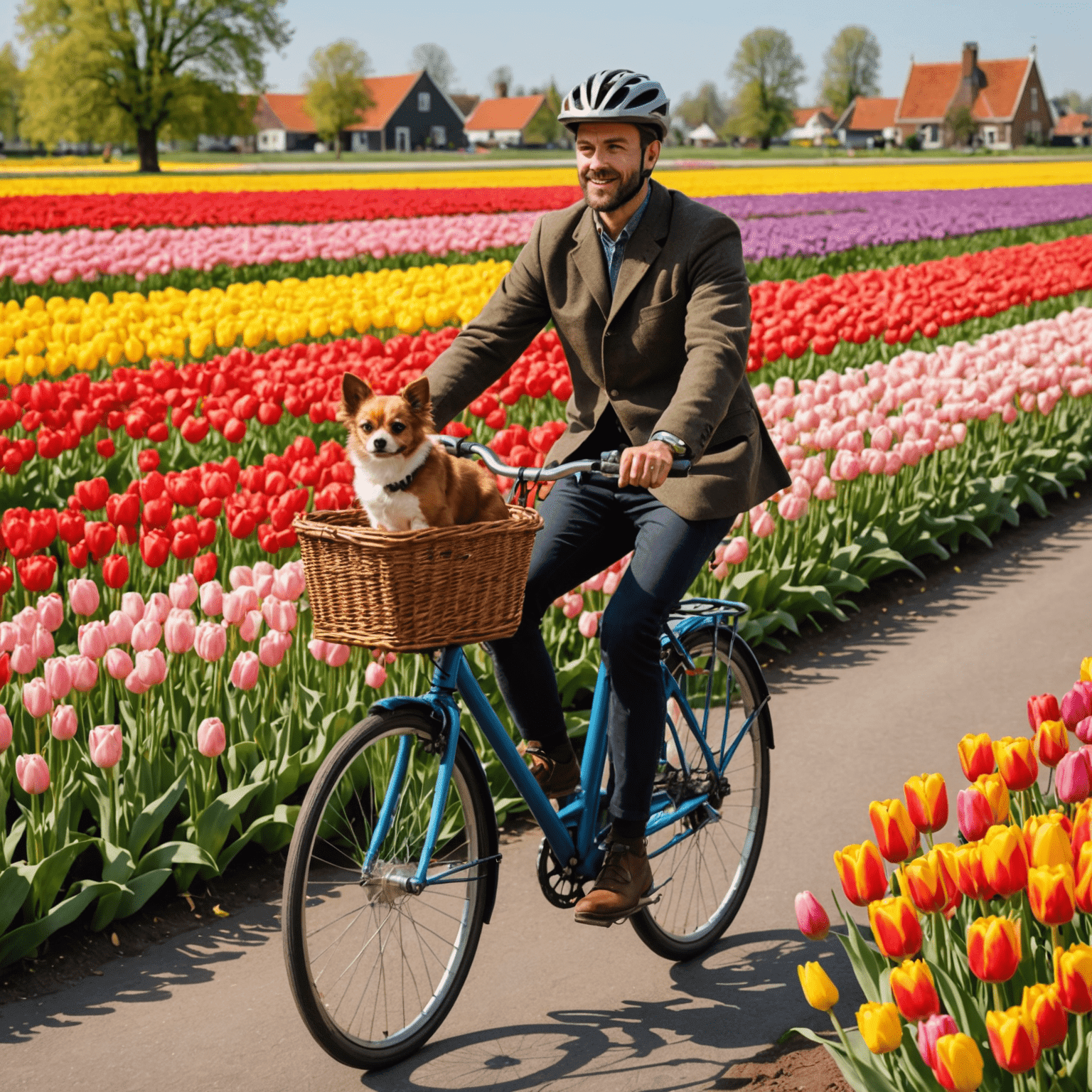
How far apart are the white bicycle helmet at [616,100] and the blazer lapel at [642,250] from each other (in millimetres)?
237

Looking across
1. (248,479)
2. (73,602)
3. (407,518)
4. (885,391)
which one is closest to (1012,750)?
(407,518)

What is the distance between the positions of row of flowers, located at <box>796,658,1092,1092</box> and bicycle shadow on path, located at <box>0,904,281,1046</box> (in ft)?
6.03

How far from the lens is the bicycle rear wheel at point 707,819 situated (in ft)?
13.0

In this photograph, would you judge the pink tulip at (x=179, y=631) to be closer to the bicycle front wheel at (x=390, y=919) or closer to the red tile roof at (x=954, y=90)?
the bicycle front wheel at (x=390, y=919)

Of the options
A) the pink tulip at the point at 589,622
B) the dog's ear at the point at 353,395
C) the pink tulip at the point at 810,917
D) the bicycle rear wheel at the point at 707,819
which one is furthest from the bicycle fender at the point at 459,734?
the pink tulip at the point at 589,622

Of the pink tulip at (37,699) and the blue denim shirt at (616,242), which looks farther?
the pink tulip at (37,699)

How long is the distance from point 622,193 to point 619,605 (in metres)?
Answer: 1.02

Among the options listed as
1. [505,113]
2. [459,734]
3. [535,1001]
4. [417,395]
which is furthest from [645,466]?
[505,113]

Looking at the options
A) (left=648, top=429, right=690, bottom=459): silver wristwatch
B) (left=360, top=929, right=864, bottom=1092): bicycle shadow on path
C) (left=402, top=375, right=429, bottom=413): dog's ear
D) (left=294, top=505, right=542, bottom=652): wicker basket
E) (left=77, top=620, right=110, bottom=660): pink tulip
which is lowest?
(left=360, top=929, right=864, bottom=1092): bicycle shadow on path

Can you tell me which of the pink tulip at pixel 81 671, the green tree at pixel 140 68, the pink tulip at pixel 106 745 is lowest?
the pink tulip at pixel 106 745

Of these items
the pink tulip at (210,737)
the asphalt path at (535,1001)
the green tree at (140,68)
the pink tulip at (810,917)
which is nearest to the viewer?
the pink tulip at (810,917)

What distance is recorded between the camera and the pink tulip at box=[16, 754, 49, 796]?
148 inches

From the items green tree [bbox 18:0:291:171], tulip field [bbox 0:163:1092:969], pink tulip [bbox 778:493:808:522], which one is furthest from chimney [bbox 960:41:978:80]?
pink tulip [bbox 778:493:808:522]

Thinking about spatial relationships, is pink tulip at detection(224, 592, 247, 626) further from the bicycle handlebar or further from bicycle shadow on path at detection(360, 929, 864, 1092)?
bicycle shadow on path at detection(360, 929, 864, 1092)
